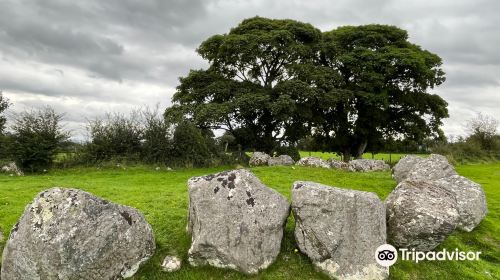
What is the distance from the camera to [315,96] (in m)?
31.4

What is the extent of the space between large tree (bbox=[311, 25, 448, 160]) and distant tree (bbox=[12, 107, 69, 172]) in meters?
21.4

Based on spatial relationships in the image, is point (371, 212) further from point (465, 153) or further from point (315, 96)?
point (465, 153)

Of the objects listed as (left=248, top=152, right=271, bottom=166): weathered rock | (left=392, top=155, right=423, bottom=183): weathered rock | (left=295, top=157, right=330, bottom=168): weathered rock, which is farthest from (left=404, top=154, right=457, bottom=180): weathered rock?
(left=248, top=152, right=271, bottom=166): weathered rock

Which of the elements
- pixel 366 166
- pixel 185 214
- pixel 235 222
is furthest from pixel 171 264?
pixel 366 166

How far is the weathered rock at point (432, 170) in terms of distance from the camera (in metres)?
17.5

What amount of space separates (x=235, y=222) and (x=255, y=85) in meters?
24.1

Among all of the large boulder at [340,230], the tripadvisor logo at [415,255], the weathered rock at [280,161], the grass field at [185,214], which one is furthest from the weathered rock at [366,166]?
the large boulder at [340,230]

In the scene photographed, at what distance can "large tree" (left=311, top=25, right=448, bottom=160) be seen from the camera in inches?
1345

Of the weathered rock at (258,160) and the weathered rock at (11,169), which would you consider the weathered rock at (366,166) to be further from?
the weathered rock at (11,169)

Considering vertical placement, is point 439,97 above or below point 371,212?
above

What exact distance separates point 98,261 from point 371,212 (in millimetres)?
7277

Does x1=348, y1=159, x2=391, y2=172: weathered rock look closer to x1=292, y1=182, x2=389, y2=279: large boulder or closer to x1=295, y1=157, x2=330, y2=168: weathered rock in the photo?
x1=295, y1=157, x2=330, y2=168: weathered rock

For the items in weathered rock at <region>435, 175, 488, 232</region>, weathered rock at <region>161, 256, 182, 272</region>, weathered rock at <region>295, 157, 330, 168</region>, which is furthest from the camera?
weathered rock at <region>295, 157, 330, 168</region>

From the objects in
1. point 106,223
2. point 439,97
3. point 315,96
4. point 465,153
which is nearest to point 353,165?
point 315,96
